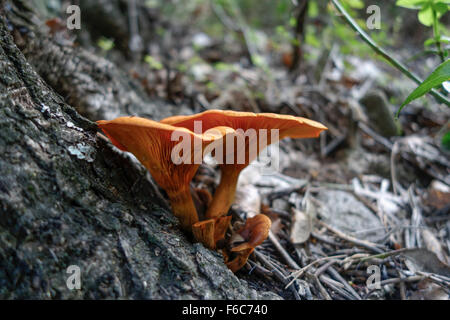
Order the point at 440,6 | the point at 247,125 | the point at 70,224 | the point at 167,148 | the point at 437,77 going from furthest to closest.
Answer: the point at 440,6 → the point at 247,125 → the point at 167,148 → the point at 437,77 → the point at 70,224

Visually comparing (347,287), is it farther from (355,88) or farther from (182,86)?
(355,88)

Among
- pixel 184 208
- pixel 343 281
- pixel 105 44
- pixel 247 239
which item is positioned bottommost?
pixel 343 281

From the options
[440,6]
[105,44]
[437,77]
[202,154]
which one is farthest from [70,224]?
[105,44]

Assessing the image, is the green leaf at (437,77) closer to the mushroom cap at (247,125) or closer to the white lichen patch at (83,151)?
the mushroom cap at (247,125)

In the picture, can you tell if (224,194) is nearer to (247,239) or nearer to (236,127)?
(247,239)

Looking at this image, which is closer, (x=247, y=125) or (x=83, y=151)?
(x=83, y=151)

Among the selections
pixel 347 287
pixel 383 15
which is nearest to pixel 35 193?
pixel 347 287

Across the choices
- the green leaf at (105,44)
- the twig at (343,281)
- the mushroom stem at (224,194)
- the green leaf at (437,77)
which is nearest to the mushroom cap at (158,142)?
the mushroom stem at (224,194)

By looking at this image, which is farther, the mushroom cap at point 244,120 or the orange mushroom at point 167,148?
the mushroom cap at point 244,120
